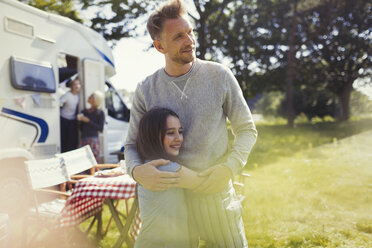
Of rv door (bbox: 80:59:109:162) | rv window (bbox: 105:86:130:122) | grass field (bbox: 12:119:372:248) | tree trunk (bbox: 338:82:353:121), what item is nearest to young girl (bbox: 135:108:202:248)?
grass field (bbox: 12:119:372:248)

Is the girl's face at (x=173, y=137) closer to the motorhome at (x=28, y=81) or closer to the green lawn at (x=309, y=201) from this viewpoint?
the green lawn at (x=309, y=201)

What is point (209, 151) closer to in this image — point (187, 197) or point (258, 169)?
point (187, 197)

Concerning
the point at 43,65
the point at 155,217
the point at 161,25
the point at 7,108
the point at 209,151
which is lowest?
the point at 155,217

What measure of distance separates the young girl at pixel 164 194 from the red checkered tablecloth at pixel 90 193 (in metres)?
1.39

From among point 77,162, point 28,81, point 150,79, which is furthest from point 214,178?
point 28,81

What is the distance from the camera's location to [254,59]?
1844 cm

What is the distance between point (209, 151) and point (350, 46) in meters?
20.0

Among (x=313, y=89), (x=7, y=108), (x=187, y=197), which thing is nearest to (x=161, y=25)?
(x=187, y=197)

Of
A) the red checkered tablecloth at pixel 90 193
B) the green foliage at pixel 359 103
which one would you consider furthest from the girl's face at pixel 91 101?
the green foliage at pixel 359 103

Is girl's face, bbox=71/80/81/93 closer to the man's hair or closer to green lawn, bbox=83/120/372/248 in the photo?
green lawn, bbox=83/120/372/248

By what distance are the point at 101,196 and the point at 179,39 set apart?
1904 mm

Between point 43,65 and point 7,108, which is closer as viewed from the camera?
point 7,108

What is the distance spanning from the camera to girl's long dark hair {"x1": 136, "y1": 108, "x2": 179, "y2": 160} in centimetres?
153

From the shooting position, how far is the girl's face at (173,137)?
152 centimetres
